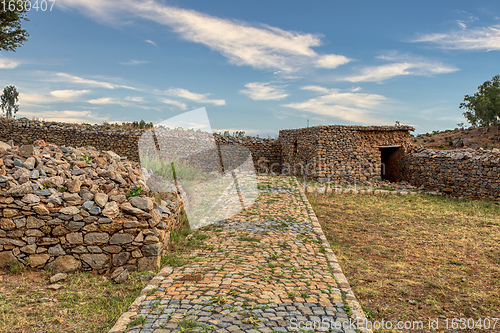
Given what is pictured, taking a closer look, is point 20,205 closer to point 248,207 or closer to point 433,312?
point 248,207

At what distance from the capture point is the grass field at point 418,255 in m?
5.12

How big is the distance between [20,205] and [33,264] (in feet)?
3.55

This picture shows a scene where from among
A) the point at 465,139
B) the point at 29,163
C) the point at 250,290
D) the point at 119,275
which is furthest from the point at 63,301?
the point at 465,139

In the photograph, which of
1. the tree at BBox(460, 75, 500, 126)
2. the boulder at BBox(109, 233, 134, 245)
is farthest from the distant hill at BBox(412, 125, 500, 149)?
the boulder at BBox(109, 233, 134, 245)

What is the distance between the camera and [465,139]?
25359 millimetres

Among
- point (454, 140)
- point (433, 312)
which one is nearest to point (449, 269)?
point (433, 312)

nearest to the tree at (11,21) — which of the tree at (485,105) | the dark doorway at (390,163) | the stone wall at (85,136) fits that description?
the stone wall at (85,136)

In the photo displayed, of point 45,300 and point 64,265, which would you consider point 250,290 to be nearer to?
point 45,300

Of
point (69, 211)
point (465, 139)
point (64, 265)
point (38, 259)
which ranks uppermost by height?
point (465, 139)

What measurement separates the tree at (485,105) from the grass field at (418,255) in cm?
1869

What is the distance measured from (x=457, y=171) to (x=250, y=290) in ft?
46.3

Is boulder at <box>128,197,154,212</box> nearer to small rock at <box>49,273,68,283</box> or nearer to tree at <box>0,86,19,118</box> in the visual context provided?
small rock at <box>49,273,68,283</box>

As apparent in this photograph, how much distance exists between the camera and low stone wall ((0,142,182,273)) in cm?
573

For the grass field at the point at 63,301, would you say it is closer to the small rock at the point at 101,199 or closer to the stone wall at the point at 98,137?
the small rock at the point at 101,199
